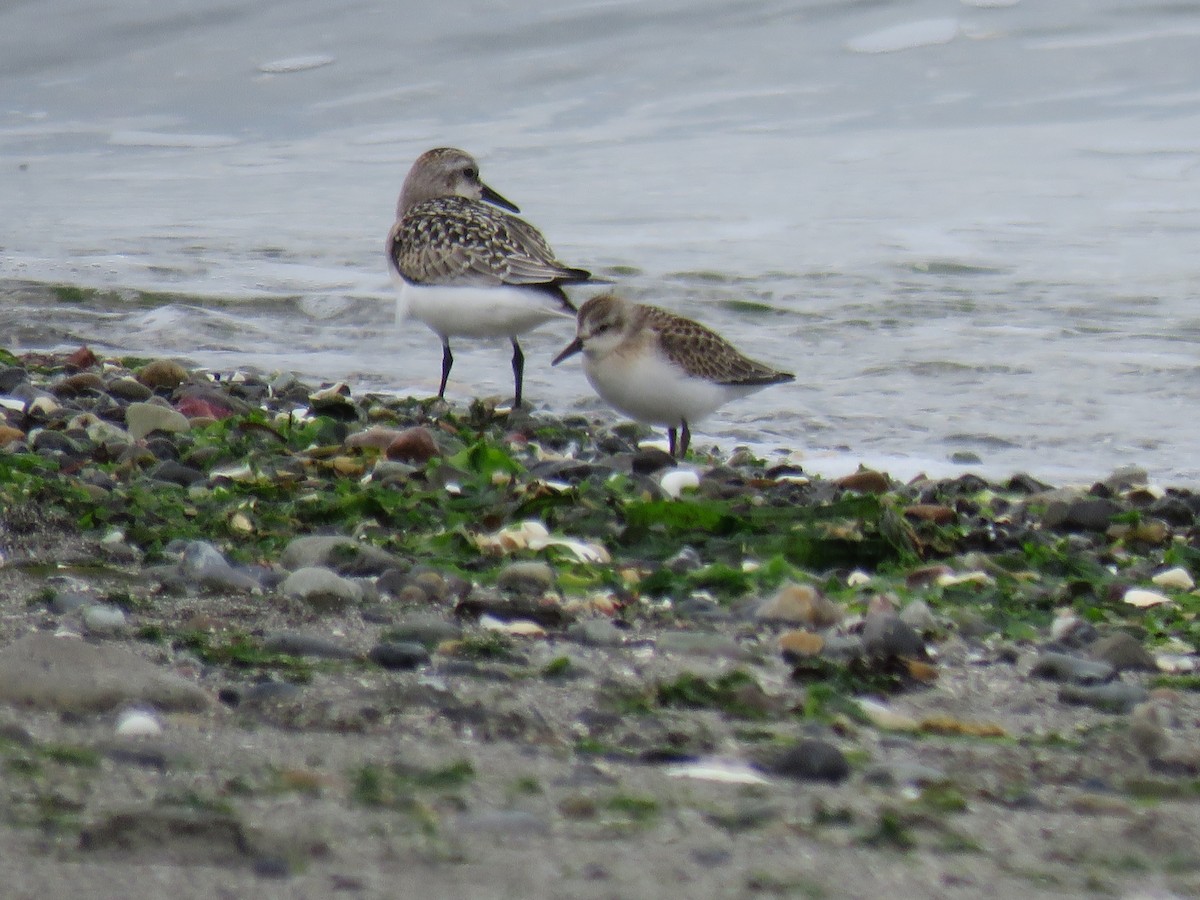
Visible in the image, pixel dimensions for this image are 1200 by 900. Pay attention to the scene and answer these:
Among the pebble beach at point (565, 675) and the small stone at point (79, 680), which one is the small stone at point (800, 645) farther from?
the small stone at point (79, 680)

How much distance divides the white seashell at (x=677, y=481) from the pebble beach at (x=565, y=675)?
16 mm

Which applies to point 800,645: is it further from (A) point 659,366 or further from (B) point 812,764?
(A) point 659,366

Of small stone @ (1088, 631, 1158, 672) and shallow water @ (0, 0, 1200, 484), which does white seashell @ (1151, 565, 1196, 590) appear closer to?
small stone @ (1088, 631, 1158, 672)

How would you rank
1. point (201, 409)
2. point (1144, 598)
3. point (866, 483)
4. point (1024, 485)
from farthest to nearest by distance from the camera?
point (201, 409), point (1024, 485), point (866, 483), point (1144, 598)

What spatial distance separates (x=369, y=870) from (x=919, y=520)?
8.98 feet

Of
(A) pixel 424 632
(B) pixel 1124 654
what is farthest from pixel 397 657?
(B) pixel 1124 654

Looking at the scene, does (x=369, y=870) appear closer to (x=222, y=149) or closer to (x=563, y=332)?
(x=563, y=332)

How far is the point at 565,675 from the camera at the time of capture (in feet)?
9.35

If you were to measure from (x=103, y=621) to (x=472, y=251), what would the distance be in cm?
408

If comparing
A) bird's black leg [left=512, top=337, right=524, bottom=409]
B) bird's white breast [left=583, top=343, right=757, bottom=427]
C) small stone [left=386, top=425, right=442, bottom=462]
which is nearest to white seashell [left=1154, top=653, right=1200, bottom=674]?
small stone [left=386, top=425, right=442, bottom=462]

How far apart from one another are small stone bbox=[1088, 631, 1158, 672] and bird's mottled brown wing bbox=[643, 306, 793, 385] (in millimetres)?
2637

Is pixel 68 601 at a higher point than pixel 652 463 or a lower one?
higher

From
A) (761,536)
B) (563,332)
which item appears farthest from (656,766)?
(563,332)

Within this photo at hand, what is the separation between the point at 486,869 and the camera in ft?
6.28
